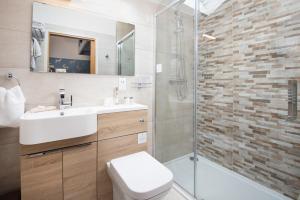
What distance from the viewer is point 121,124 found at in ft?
4.87

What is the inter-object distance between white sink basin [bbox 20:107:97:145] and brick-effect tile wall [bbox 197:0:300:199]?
1.30 m

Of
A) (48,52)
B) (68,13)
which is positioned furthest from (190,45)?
(48,52)

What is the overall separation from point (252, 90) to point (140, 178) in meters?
1.57

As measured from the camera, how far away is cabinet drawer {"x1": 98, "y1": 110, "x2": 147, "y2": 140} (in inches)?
→ 54.6

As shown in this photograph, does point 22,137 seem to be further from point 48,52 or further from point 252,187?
point 252,187

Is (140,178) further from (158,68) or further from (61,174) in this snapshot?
(158,68)

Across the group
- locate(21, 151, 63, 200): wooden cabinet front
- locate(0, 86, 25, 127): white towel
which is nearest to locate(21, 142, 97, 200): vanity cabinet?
locate(21, 151, 63, 200): wooden cabinet front

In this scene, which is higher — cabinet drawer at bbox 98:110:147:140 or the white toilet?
cabinet drawer at bbox 98:110:147:140

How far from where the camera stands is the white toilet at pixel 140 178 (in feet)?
A: 3.22

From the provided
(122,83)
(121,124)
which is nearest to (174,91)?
(122,83)

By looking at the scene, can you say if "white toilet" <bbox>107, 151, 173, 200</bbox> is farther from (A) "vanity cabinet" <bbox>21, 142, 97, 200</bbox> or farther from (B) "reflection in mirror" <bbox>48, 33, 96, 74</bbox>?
(B) "reflection in mirror" <bbox>48, 33, 96, 74</bbox>

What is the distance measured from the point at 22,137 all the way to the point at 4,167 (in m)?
0.57

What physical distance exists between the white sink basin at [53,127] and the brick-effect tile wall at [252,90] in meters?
1.30

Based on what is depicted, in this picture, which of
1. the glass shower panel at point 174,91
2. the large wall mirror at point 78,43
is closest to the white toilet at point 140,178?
the glass shower panel at point 174,91
